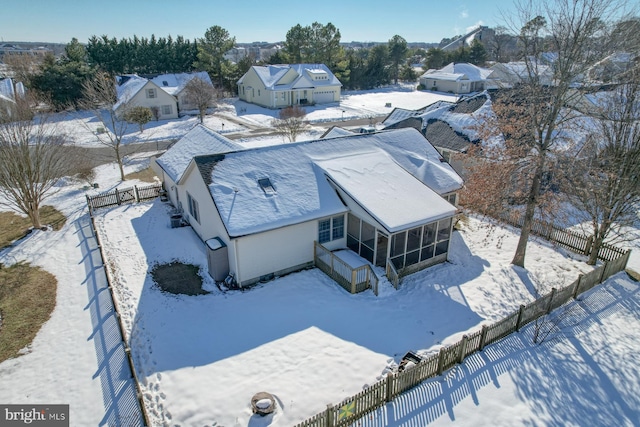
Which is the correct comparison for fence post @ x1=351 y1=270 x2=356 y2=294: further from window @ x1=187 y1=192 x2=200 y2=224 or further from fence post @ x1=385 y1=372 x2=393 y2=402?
window @ x1=187 y1=192 x2=200 y2=224

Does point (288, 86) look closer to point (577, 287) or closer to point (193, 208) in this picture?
point (193, 208)

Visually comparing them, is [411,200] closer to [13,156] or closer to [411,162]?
[411,162]

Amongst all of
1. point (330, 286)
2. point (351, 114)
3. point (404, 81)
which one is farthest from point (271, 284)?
point (404, 81)

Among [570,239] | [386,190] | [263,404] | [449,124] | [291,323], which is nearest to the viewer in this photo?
[263,404]

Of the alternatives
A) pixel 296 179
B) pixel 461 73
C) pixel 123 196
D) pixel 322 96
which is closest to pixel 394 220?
pixel 296 179

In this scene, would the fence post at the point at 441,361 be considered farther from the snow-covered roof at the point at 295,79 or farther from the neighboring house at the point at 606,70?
the snow-covered roof at the point at 295,79

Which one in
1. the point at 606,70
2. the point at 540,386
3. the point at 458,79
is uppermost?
the point at 606,70
